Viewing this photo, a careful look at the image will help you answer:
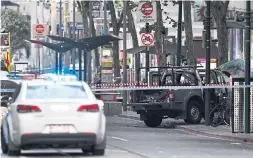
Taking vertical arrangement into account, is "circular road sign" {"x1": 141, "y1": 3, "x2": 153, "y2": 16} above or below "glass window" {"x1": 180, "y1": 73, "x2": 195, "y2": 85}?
above

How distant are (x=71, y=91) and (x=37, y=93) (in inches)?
26.4

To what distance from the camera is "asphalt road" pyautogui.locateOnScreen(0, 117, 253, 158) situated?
21.4 metres

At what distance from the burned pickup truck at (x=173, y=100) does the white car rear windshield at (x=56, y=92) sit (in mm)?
14903

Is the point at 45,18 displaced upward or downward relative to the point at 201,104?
upward

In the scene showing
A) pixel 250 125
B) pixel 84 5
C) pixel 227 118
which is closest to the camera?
pixel 250 125

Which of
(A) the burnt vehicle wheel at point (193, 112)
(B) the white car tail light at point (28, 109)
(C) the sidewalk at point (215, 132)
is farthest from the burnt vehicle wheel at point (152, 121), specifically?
(B) the white car tail light at point (28, 109)

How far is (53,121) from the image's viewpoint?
61.4ft

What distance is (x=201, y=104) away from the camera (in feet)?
120

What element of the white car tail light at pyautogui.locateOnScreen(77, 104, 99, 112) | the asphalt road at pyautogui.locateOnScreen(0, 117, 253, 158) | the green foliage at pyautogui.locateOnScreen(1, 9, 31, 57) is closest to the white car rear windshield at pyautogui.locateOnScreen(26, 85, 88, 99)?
the white car tail light at pyautogui.locateOnScreen(77, 104, 99, 112)

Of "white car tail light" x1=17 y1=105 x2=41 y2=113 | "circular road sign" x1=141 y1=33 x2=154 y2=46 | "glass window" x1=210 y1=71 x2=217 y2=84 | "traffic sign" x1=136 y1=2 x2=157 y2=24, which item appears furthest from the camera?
"traffic sign" x1=136 y1=2 x2=157 y2=24

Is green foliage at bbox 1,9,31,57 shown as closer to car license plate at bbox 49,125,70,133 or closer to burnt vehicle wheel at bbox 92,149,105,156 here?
burnt vehicle wheel at bbox 92,149,105,156

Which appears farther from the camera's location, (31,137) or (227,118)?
(227,118)

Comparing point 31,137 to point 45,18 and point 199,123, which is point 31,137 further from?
point 45,18

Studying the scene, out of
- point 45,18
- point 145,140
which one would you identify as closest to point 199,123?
point 145,140
